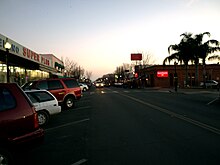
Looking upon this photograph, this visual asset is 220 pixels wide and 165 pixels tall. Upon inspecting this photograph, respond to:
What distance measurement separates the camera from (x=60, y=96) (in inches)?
580

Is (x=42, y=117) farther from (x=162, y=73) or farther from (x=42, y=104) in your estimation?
(x=162, y=73)

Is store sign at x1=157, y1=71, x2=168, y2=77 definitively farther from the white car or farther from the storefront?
the white car

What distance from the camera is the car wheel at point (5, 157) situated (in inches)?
162

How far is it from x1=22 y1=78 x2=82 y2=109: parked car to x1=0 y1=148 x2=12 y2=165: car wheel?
32.5ft

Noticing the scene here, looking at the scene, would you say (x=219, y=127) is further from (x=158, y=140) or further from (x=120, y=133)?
(x=120, y=133)

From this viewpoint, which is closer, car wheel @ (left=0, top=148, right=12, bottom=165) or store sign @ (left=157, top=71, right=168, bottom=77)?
car wheel @ (left=0, top=148, right=12, bottom=165)

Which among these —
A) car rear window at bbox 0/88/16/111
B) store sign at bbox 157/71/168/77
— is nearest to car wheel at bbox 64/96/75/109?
Result: car rear window at bbox 0/88/16/111

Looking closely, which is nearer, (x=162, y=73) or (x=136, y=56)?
(x=162, y=73)

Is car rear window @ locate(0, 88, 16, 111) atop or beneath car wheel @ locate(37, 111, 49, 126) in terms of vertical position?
atop

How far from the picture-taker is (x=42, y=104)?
9.62m

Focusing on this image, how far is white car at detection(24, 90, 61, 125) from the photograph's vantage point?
953cm

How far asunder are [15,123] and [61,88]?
1054 cm

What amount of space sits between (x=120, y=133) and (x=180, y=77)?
55.0 m

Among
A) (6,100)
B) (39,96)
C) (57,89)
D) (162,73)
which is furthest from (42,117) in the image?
(162,73)
